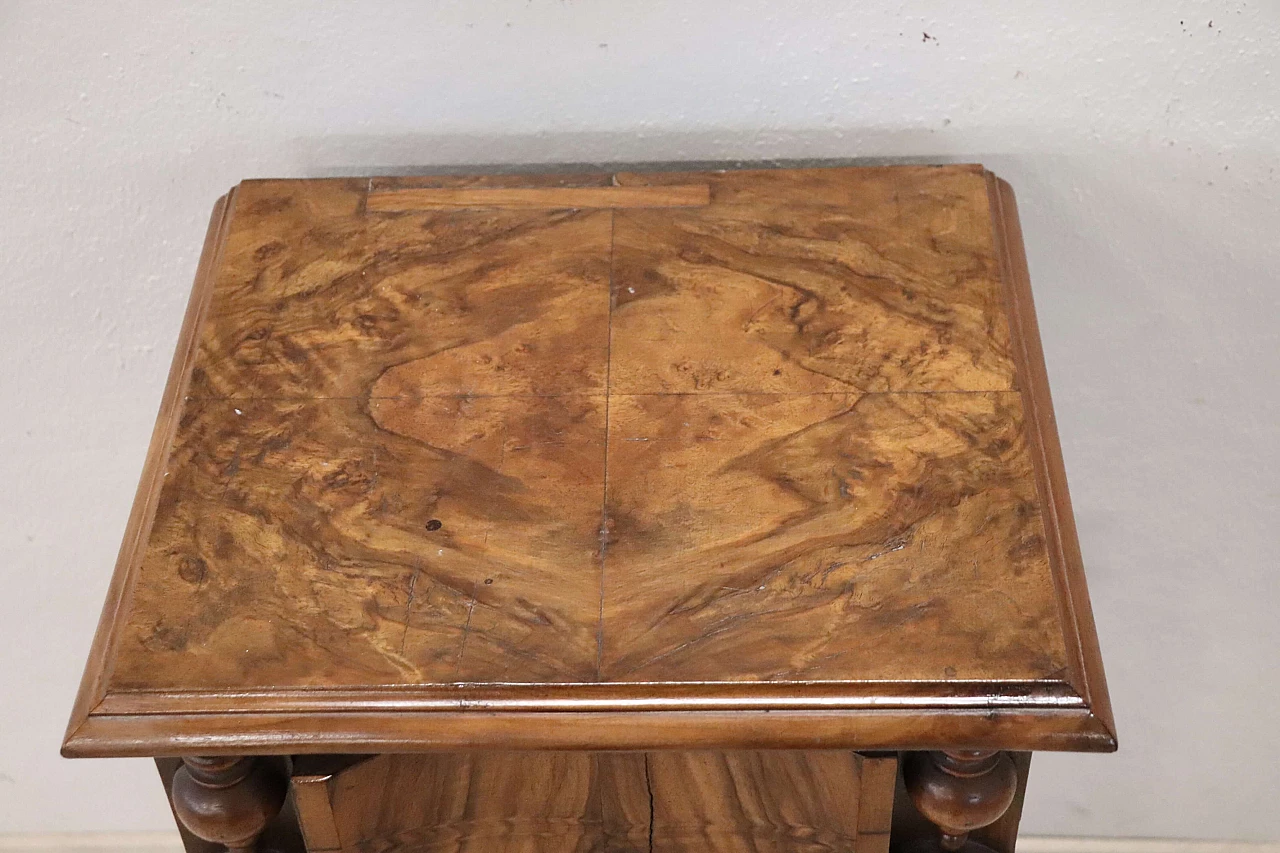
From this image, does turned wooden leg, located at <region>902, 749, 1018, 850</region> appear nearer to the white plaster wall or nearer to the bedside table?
the bedside table

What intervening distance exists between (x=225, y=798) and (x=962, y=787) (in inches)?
16.2

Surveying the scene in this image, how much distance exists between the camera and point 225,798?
2.34 feet

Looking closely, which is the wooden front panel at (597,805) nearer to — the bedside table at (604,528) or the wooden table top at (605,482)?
the bedside table at (604,528)

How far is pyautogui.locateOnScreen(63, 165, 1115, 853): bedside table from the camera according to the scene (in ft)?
2.09

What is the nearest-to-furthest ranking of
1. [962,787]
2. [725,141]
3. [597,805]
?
[962,787]
[597,805]
[725,141]

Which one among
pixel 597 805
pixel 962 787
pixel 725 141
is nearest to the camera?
pixel 962 787

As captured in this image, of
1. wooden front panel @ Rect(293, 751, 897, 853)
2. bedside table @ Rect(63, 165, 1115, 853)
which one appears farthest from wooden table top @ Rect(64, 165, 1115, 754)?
wooden front panel @ Rect(293, 751, 897, 853)

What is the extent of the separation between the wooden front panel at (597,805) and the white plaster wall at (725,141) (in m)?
0.44

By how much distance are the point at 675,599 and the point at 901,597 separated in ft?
0.39

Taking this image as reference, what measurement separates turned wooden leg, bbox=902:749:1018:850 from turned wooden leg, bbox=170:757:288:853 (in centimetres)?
37

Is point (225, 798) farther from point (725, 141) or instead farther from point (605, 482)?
point (725, 141)

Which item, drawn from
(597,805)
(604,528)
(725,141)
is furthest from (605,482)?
(725,141)


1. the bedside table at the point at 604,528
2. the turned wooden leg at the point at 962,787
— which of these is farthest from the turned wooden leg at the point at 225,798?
the turned wooden leg at the point at 962,787

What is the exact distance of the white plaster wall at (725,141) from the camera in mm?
867
